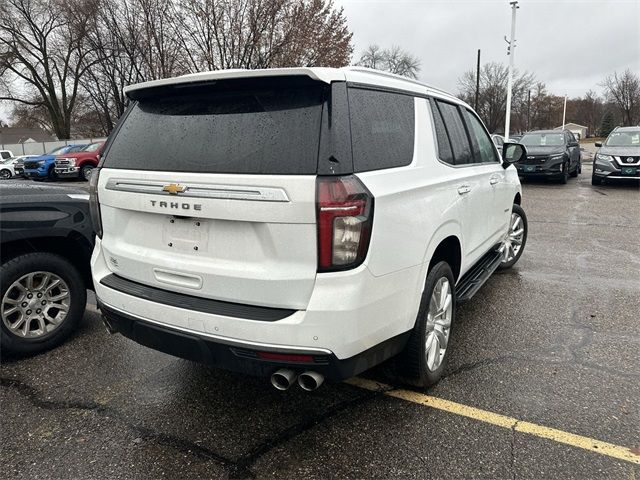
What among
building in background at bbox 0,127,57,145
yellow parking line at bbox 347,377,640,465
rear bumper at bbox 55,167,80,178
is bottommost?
yellow parking line at bbox 347,377,640,465

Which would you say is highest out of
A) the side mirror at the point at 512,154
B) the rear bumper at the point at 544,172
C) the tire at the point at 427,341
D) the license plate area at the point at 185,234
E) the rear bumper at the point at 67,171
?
the side mirror at the point at 512,154

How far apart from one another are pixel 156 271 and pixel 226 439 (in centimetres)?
98

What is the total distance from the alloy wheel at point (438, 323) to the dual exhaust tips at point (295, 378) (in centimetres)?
91

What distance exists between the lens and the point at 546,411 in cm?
271

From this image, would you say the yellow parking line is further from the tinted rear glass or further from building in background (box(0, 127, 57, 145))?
building in background (box(0, 127, 57, 145))

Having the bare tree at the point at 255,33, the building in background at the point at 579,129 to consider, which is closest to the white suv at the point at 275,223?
the bare tree at the point at 255,33

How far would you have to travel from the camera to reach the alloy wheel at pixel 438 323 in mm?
2871

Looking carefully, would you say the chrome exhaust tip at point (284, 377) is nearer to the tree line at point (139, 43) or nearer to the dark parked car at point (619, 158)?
the dark parked car at point (619, 158)

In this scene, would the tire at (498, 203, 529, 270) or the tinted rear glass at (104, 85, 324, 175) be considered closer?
the tinted rear glass at (104, 85, 324, 175)

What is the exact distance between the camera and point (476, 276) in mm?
4000

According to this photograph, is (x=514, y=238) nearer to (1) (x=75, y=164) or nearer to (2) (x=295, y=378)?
(2) (x=295, y=378)

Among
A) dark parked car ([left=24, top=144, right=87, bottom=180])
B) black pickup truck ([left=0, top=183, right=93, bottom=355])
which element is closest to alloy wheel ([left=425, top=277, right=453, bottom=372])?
black pickup truck ([left=0, top=183, right=93, bottom=355])

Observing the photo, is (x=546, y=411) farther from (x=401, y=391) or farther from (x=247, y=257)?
(x=247, y=257)

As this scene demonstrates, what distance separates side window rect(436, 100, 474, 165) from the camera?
11.0 ft
